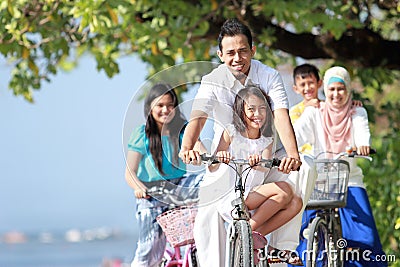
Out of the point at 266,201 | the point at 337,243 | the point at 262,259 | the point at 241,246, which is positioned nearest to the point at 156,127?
the point at 266,201

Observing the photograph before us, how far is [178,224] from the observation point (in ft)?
25.7

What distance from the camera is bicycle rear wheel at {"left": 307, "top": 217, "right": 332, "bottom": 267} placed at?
835 cm

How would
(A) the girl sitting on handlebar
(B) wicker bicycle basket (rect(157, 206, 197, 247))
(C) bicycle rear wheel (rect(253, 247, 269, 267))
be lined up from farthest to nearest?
(B) wicker bicycle basket (rect(157, 206, 197, 247)) < (C) bicycle rear wheel (rect(253, 247, 269, 267)) < (A) the girl sitting on handlebar

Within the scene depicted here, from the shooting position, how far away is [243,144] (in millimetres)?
6949

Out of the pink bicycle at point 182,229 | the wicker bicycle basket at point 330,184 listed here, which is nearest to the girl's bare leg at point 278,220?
the pink bicycle at point 182,229

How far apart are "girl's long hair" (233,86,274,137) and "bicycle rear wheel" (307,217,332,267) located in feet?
5.37

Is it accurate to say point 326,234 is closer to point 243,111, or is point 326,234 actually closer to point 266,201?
point 266,201

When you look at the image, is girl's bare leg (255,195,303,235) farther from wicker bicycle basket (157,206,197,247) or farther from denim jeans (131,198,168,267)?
denim jeans (131,198,168,267)

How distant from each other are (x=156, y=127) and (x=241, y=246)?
150 centimetres

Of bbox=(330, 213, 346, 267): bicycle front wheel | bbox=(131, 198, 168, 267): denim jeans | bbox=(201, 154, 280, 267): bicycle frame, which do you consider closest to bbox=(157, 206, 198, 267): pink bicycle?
bbox=(131, 198, 168, 267): denim jeans

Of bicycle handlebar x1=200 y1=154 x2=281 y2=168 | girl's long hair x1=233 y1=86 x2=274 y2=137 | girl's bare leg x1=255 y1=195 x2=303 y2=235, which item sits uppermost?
girl's long hair x1=233 y1=86 x2=274 y2=137

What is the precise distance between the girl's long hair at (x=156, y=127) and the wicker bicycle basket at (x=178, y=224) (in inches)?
13.2

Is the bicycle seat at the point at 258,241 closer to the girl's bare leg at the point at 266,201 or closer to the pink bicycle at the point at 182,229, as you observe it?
the girl's bare leg at the point at 266,201

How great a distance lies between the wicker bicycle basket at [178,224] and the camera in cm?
778
